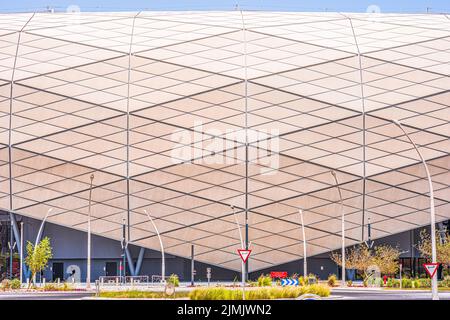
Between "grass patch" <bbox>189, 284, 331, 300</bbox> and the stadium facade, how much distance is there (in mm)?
28216

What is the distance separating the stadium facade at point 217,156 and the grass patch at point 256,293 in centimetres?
2822

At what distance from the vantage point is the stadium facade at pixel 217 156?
2675 inches

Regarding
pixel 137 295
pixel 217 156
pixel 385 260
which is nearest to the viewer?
pixel 137 295

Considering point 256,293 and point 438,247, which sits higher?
point 438,247

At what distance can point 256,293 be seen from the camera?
116 ft

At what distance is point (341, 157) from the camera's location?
68312 mm

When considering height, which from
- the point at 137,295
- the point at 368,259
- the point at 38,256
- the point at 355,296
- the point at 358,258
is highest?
the point at 38,256

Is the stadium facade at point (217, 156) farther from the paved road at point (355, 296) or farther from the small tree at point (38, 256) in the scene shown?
the paved road at point (355, 296)

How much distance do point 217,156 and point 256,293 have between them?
33292mm

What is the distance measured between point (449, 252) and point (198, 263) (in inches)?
790

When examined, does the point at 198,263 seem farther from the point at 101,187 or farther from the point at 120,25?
the point at 120,25

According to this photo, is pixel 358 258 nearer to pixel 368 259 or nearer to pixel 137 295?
Result: pixel 368 259

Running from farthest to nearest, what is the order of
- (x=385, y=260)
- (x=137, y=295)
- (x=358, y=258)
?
(x=358, y=258)
(x=385, y=260)
(x=137, y=295)

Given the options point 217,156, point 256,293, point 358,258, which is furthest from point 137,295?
point 358,258
